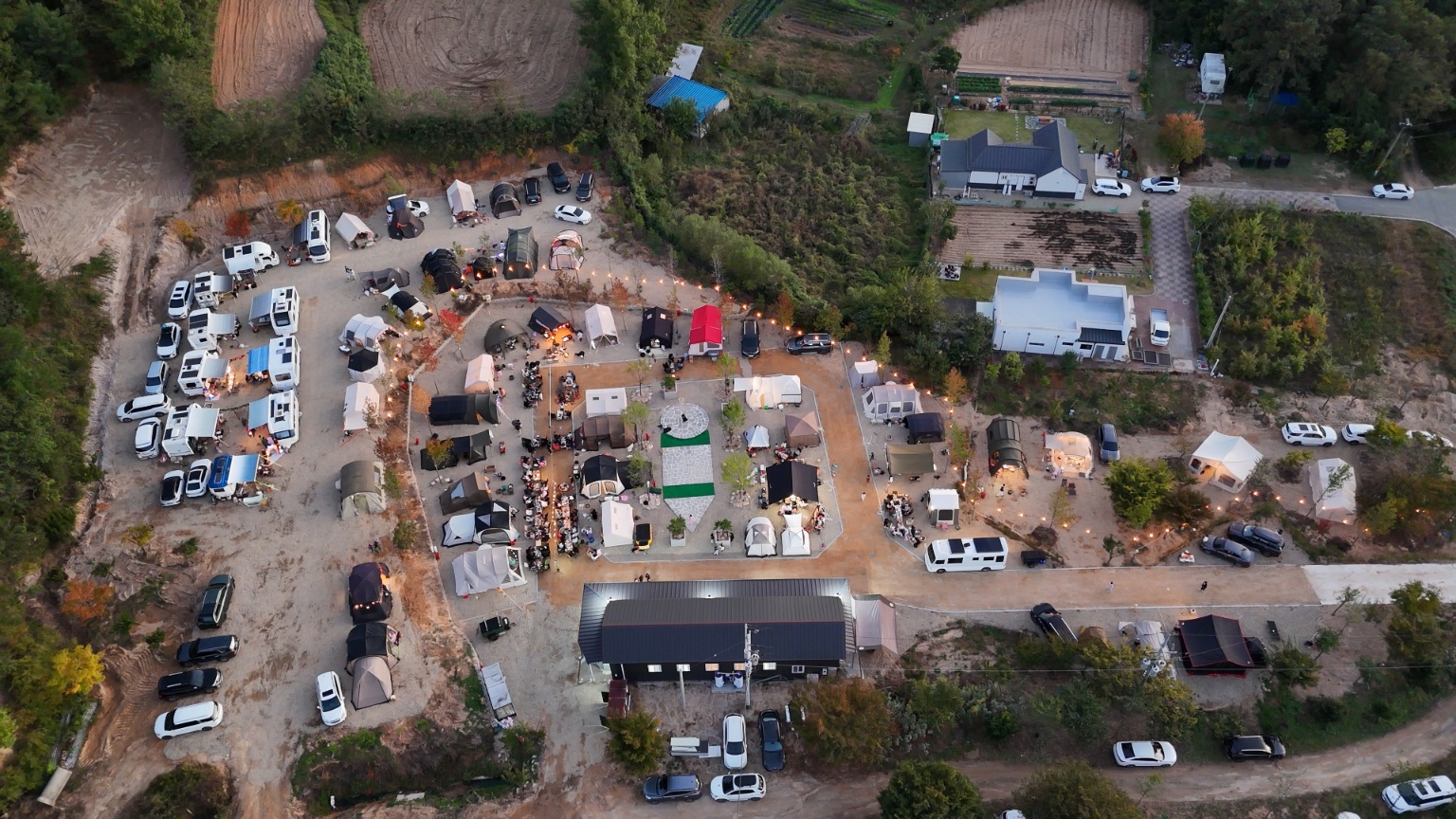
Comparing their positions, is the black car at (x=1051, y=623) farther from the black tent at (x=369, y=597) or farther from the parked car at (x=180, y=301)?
the parked car at (x=180, y=301)

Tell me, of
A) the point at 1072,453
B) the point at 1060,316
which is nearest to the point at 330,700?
the point at 1072,453

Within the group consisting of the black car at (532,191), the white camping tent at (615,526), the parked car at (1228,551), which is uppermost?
the black car at (532,191)

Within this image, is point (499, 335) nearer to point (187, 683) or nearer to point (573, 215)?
point (573, 215)

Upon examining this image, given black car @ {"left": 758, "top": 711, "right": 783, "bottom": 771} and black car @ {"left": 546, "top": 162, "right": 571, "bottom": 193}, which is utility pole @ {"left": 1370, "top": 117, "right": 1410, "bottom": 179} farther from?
black car @ {"left": 758, "top": 711, "right": 783, "bottom": 771}

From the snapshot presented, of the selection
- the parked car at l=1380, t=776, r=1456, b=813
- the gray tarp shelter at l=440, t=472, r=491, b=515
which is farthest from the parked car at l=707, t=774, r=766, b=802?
the parked car at l=1380, t=776, r=1456, b=813

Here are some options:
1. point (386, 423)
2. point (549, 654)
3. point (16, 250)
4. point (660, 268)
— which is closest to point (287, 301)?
point (386, 423)

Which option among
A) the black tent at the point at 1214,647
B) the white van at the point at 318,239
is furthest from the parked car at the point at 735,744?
the white van at the point at 318,239
